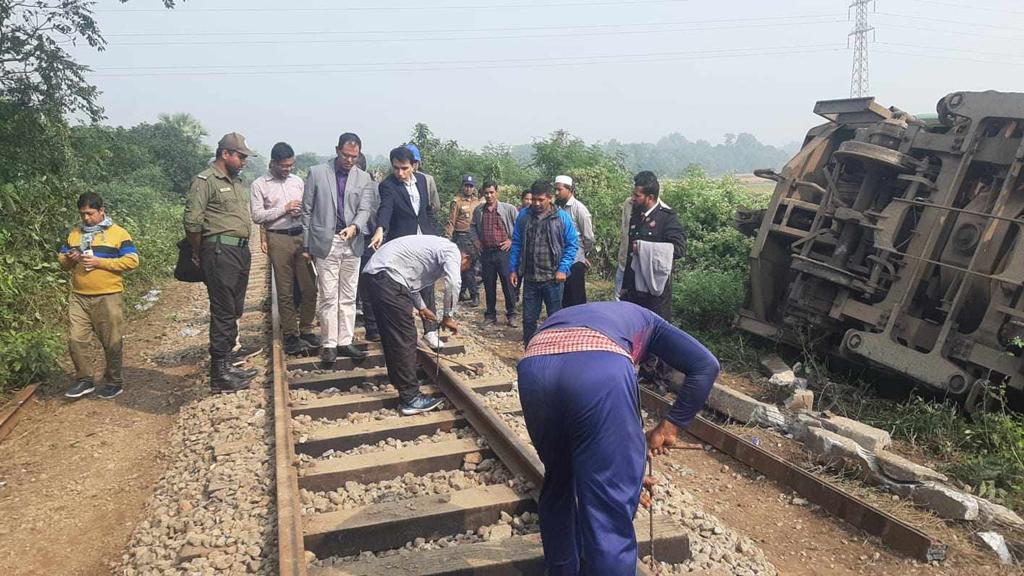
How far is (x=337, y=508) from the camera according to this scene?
11.9 ft

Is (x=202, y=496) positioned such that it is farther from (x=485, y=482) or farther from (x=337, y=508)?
(x=485, y=482)

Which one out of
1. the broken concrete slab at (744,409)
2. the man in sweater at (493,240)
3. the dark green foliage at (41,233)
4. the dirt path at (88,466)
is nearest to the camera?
the dirt path at (88,466)

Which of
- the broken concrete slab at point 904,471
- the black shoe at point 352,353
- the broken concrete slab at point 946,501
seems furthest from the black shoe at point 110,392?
the broken concrete slab at point 946,501

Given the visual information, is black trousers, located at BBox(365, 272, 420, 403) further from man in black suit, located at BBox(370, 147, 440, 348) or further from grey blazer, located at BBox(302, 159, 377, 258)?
grey blazer, located at BBox(302, 159, 377, 258)

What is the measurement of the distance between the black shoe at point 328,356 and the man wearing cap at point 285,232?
56 centimetres

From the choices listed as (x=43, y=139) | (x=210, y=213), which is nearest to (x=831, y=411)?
(x=210, y=213)

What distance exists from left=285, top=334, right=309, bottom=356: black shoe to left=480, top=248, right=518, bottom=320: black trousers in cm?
295

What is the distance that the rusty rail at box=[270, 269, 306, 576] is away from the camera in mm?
2920

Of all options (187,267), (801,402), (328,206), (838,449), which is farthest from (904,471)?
(187,267)

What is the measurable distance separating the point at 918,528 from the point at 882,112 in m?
4.27

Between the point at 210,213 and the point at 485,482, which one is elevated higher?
the point at 210,213

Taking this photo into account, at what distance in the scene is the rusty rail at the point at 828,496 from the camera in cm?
353

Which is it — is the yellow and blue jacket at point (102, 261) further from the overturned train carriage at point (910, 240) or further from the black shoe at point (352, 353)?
the overturned train carriage at point (910, 240)

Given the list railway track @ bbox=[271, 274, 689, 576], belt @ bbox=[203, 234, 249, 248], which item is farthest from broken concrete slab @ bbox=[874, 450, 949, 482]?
belt @ bbox=[203, 234, 249, 248]
